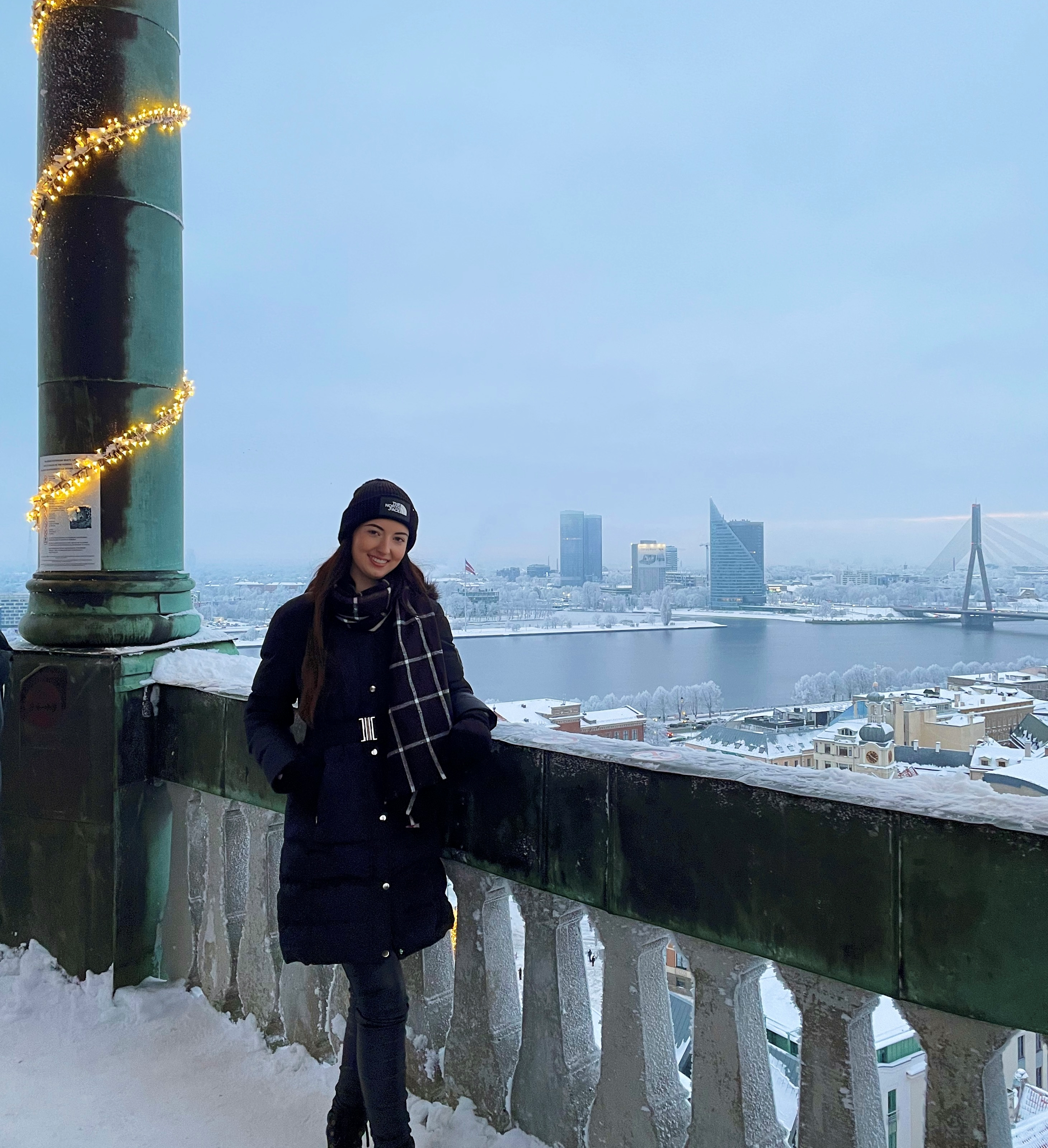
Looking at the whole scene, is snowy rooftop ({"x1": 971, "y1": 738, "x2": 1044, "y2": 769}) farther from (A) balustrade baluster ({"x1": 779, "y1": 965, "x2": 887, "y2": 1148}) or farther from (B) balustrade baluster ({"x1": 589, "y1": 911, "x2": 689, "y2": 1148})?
(B) balustrade baluster ({"x1": 589, "y1": 911, "x2": 689, "y2": 1148})

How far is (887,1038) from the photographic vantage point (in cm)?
153

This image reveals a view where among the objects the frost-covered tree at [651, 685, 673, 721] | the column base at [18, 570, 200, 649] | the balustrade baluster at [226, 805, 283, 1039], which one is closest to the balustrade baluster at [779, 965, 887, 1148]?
the balustrade baluster at [226, 805, 283, 1039]

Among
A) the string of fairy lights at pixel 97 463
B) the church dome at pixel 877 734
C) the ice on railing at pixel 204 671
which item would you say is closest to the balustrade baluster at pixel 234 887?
the ice on railing at pixel 204 671

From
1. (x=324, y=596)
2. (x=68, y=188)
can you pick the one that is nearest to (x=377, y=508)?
(x=324, y=596)

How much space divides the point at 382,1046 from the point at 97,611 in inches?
74.8

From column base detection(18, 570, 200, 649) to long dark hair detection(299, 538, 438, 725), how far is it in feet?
4.40

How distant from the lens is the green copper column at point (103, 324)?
3.05 meters

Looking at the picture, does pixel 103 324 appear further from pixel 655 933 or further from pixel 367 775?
pixel 655 933

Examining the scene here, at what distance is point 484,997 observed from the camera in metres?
2.04

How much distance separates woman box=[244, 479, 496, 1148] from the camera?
72.8 inches

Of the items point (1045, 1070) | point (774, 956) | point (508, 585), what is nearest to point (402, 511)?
point (774, 956)

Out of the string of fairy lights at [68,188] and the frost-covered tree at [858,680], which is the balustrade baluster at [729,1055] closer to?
the string of fairy lights at [68,188]

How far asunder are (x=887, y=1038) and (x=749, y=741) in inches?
40.5

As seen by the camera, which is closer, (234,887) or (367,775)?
(367,775)
